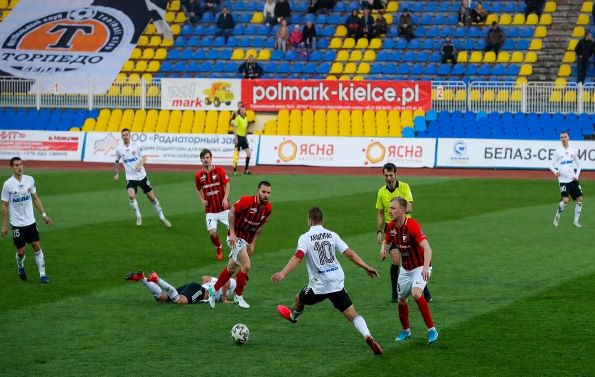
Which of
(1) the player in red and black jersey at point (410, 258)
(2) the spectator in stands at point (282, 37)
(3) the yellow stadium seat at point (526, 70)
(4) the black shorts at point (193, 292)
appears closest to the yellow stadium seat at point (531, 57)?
(3) the yellow stadium seat at point (526, 70)

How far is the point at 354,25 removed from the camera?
47.0m

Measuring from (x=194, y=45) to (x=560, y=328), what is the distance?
122 ft

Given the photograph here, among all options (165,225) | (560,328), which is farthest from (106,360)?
(165,225)

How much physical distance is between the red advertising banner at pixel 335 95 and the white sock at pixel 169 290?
87.0 feet

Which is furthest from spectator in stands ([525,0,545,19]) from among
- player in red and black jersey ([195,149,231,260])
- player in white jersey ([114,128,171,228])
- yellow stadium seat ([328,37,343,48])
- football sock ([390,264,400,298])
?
football sock ([390,264,400,298])

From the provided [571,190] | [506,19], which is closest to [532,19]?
[506,19]

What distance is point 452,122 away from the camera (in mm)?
41562

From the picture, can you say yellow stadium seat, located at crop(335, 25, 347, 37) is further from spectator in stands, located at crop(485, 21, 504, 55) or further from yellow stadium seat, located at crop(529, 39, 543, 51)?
yellow stadium seat, located at crop(529, 39, 543, 51)

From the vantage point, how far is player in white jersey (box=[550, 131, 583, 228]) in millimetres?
25844

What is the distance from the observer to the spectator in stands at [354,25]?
4700cm

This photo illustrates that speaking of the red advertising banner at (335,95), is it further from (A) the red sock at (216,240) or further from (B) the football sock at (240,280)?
(B) the football sock at (240,280)

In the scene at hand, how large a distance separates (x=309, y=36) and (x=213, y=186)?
27.4 meters

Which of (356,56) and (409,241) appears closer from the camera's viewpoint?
(409,241)

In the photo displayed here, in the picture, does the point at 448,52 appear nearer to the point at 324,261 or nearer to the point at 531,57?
the point at 531,57
